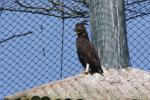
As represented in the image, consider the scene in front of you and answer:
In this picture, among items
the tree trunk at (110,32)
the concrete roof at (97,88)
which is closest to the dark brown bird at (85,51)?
the tree trunk at (110,32)

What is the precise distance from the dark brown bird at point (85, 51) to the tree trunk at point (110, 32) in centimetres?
13

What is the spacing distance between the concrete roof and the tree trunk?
0.15m

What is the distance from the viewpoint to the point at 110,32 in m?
3.45

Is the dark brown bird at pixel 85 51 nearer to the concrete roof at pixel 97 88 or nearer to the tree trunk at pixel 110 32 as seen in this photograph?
the tree trunk at pixel 110 32

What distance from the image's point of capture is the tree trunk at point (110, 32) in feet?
11.2

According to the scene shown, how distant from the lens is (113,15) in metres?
3.48

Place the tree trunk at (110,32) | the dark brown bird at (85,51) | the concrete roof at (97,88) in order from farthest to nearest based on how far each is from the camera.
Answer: the dark brown bird at (85,51) < the tree trunk at (110,32) < the concrete roof at (97,88)

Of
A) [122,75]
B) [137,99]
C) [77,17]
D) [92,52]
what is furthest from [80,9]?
[137,99]

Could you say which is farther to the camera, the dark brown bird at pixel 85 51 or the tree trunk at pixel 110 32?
the dark brown bird at pixel 85 51

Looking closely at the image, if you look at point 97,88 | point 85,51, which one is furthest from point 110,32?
point 85,51

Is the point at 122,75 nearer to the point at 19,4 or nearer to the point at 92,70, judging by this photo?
the point at 92,70

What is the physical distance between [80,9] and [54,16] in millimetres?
143

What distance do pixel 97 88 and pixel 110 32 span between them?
0.48 meters

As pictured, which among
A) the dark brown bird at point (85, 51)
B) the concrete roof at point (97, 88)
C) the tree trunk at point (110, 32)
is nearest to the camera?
the concrete roof at point (97, 88)
